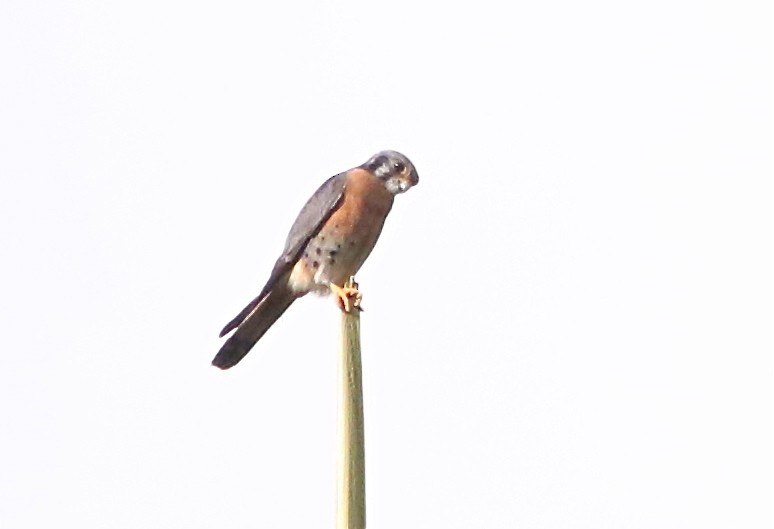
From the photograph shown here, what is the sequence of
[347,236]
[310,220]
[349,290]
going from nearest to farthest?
[349,290] → [347,236] → [310,220]

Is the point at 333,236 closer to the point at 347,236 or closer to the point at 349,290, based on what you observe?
the point at 347,236

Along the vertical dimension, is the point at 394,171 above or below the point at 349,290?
above

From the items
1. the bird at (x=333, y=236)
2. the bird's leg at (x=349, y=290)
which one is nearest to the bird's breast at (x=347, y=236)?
the bird at (x=333, y=236)

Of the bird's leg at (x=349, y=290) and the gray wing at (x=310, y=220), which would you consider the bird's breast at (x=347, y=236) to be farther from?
the bird's leg at (x=349, y=290)

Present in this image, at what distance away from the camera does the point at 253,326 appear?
23.6ft

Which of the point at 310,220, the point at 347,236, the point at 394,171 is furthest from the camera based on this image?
the point at 310,220

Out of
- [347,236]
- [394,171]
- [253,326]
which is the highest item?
[394,171]

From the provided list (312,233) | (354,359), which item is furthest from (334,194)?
(354,359)

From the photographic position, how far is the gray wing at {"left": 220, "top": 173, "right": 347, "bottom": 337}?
7453mm

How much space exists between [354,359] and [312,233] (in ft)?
14.1

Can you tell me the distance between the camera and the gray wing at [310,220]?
24.5 ft

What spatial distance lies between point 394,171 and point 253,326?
104 cm

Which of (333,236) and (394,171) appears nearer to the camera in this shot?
(394,171)

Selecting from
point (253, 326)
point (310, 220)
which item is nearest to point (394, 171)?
point (310, 220)
